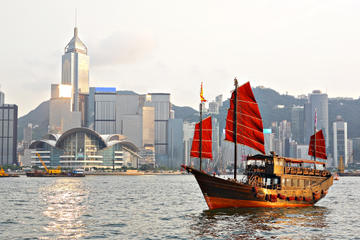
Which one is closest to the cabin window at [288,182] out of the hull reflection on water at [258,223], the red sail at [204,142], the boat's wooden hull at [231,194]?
the boat's wooden hull at [231,194]

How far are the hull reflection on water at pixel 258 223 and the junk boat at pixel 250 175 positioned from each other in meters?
1.34

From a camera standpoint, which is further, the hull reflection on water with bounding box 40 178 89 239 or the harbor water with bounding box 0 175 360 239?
the hull reflection on water with bounding box 40 178 89 239

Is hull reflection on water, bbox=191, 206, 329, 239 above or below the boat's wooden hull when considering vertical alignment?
below

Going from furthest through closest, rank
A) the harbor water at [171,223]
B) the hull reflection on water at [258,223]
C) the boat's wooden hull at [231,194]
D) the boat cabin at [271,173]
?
the boat cabin at [271,173] < the boat's wooden hull at [231,194] < the hull reflection on water at [258,223] < the harbor water at [171,223]

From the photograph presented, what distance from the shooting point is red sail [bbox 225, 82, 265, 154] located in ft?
201

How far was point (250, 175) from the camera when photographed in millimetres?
60250

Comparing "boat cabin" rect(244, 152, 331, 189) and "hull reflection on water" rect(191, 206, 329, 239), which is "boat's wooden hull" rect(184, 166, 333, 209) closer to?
"hull reflection on water" rect(191, 206, 329, 239)

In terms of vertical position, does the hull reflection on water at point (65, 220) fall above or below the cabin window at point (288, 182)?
below

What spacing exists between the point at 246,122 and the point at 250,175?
643cm

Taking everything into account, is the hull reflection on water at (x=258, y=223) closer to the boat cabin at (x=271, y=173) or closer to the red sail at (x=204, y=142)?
the boat cabin at (x=271, y=173)

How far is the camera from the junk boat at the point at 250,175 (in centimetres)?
5634

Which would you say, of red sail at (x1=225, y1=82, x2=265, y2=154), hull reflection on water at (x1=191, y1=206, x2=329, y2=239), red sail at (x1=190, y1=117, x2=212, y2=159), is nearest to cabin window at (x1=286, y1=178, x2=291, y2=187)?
hull reflection on water at (x1=191, y1=206, x2=329, y2=239)

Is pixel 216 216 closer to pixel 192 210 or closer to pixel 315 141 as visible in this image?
pixel 192 210

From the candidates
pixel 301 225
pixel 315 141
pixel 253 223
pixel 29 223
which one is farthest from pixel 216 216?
pixel 315 141
